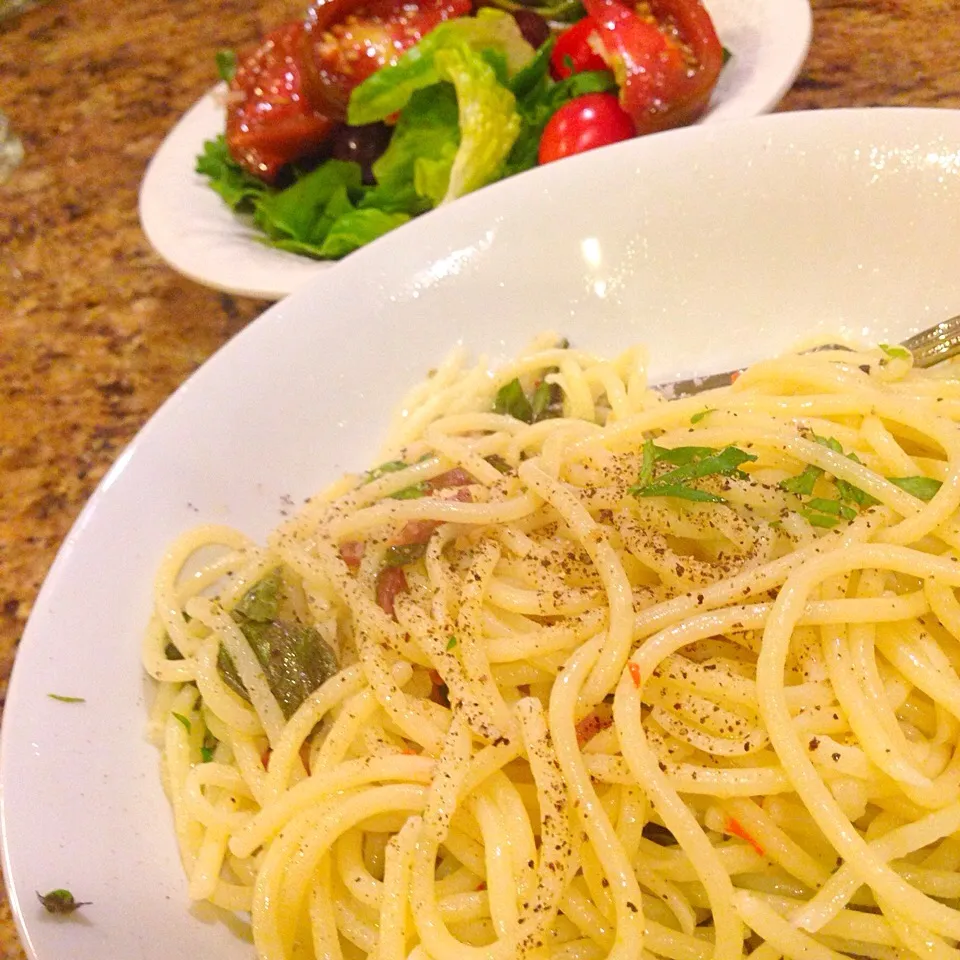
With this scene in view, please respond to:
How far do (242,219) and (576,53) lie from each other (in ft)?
3.56

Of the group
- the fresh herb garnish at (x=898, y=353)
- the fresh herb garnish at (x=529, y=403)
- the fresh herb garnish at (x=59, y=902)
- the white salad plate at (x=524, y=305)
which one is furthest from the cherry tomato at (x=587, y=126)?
the fresh herb garnish at (x=59, y=902)

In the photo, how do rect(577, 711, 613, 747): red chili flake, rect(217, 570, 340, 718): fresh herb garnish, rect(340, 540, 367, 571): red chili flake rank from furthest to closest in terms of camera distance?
rect(340, 540, 367, 571): red chili flake → rect(217, 570, 340, 718): fresh herb garnish → rect(577, 711, 613, 747): red chili flake

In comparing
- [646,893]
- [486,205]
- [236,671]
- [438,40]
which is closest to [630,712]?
[646,893]

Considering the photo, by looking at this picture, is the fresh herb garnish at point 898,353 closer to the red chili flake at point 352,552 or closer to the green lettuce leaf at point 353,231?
the red chili flake at point 352,552

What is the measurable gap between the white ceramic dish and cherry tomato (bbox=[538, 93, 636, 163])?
0.22 meters

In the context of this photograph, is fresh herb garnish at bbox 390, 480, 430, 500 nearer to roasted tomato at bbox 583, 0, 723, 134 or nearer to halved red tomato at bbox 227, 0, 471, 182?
roasted tomato at bbox 583, 0, 723, 134

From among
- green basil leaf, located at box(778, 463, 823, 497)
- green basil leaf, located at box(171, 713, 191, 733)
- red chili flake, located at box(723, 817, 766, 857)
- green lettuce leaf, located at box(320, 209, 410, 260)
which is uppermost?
green lettuce leaf, located at box(320, 209, 410, 260)

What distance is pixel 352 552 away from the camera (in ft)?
4.85

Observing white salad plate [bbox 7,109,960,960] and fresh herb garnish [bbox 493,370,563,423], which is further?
fresh herb garnish [bbox 493,370,563,423]

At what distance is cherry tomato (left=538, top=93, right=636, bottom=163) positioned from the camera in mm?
2285

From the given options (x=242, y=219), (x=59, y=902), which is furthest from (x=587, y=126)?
(x=59, y=902)

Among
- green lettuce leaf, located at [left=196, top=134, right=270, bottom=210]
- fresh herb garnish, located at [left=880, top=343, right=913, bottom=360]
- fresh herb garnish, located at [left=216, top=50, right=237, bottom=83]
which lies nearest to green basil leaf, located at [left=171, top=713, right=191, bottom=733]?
fresh herb garnish, located at [left=880, top=343, right=913, bottom=360]

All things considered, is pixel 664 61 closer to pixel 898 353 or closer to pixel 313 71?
pixel 313 71

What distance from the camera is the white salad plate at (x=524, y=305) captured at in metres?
1.47
